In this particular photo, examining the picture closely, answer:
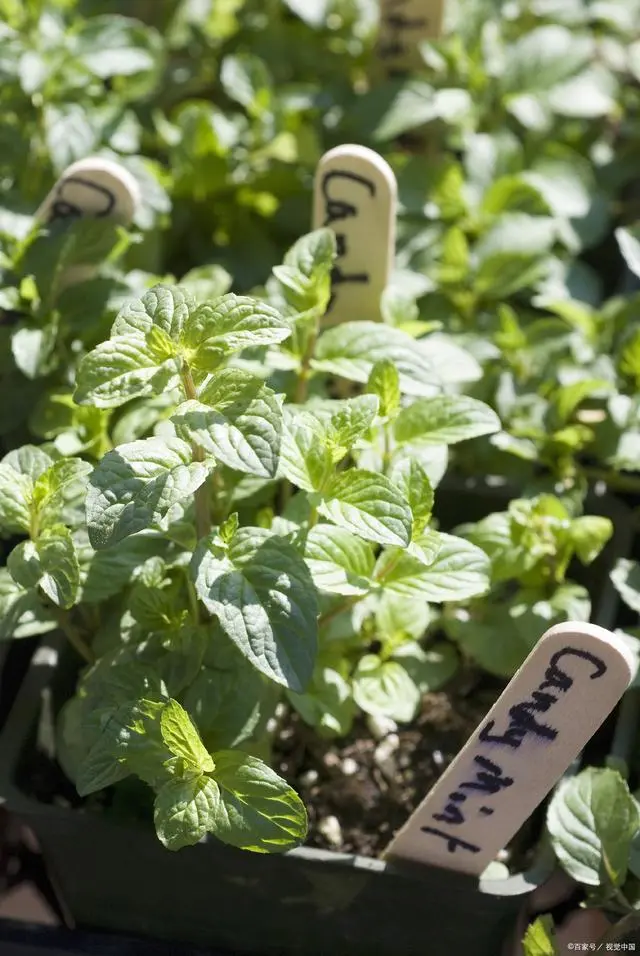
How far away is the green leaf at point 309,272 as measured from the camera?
95 centimetres

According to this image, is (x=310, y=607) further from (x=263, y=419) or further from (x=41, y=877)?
(x=41, y=877)

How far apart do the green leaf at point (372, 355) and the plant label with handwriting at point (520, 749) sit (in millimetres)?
299

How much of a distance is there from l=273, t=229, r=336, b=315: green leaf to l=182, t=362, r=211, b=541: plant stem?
0.18 metres

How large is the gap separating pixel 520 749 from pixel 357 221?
0.51 metres

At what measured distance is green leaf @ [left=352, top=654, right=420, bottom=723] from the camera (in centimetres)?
94

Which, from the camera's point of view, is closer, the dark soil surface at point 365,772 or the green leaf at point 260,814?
the green leaf at point 260,814

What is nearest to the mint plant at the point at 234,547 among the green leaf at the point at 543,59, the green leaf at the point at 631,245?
the green leaf at the point at 631,245

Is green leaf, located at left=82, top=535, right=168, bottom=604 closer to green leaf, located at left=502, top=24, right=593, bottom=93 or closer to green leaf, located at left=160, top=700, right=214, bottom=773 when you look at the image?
green leaf, located at left=160, top=700, right=214, bottom=773

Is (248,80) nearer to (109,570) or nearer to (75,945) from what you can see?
(109,570)

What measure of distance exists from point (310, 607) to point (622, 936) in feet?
1.25

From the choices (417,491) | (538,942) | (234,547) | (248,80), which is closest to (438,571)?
(417,491)

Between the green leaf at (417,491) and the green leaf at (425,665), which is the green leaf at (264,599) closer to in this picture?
the green leaf at (417,491)

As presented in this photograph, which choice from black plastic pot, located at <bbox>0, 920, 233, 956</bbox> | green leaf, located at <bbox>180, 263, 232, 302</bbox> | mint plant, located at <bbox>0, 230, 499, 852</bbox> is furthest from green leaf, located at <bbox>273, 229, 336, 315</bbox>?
black plastic pot, located at <bbox>0, 920, 233, 956</bbox>

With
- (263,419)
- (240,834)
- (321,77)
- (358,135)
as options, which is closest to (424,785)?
(240,834)
